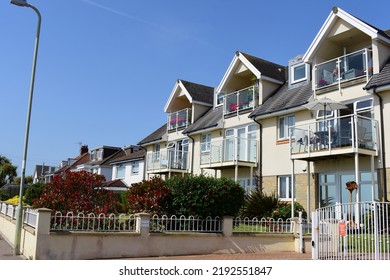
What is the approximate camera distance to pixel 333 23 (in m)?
19.0

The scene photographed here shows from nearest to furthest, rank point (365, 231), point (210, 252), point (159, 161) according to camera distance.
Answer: point (365, 231)
point (210, 252)
point (159, 161)

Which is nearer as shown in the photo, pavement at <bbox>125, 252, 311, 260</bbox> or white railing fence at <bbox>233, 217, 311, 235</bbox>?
pavement at <bbox>125, 252, 311, 260</bbox>

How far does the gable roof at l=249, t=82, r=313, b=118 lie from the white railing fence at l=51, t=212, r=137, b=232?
10.9 m

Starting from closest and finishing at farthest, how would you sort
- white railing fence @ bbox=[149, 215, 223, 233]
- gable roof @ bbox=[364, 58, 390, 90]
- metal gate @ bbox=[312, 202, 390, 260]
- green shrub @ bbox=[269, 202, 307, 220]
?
metal gate @ bbox=[312, 202, 390, 260] < white railing fence @ bbox=[149, 215, 223, 233] < gable roof @ bbox=[364, 58, 390, 90] < green shrub @ bbox=[269, 202, 307, 220]

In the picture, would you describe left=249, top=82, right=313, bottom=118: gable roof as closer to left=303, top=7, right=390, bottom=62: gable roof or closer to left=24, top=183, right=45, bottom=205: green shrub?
left=303, top=7, right=390, bottom=62: gable roof

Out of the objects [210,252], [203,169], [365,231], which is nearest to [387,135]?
[365,231]

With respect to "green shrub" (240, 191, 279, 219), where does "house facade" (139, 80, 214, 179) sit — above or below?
above

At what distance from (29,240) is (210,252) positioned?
5.38m

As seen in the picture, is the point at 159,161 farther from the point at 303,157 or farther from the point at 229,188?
the point at 229,188

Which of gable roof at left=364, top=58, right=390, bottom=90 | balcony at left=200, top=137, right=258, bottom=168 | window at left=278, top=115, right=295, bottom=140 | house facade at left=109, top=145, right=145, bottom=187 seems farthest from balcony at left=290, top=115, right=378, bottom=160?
house facade at left=109, top=145, right=145, bottom=187

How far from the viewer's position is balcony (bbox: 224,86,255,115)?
23859mm

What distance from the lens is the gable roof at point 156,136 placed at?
32.3m

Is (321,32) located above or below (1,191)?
above

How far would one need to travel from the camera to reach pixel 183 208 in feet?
45.4
